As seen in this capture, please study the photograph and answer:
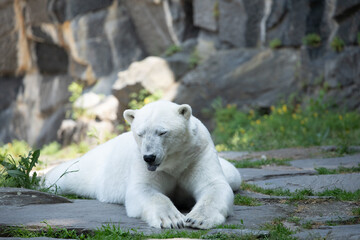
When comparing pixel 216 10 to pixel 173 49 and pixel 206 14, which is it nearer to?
pixel 206 14

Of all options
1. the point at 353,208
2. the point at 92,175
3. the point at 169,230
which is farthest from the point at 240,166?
the point at 169,230

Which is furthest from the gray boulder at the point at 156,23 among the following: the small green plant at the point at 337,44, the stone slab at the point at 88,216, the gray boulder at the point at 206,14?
the stone slab at the point at 88,216

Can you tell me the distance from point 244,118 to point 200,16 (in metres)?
4.04

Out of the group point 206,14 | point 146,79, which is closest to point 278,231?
point 146,79

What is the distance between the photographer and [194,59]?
12641 mm

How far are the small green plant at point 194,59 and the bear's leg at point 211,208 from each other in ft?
30.2

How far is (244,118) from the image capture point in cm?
1066

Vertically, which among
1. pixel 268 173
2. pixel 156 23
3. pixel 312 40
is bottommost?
pixel 268 173

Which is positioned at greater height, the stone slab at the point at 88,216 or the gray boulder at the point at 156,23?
the gray boulder at the point at 156,23

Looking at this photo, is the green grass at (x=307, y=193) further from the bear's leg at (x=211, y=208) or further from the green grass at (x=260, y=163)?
the green grass at (x=260, y=163)

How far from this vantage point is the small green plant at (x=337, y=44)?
31.9 ft

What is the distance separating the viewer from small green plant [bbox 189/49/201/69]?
1265 cm

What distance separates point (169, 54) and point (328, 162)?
26.5 ft

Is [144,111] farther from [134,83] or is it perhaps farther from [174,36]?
[174,36]
